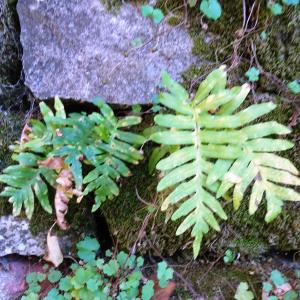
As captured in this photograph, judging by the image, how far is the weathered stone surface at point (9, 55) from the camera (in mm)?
2299

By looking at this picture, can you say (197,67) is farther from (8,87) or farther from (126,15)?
(8,87)

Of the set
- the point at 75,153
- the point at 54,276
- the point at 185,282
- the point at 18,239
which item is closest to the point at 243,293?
the point at 185,282

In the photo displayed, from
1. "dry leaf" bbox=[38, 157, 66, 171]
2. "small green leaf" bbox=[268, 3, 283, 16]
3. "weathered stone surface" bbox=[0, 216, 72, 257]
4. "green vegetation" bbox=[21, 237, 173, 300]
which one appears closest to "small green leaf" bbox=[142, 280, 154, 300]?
"green vegetation" bbox=[21, 237, 173, 300]

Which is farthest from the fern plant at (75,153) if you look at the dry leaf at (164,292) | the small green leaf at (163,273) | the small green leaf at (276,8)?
the small green leaf at (276,8)

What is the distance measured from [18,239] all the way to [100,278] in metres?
0.47

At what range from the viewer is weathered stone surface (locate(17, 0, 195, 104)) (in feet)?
7.11

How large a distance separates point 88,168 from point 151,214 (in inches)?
15.3

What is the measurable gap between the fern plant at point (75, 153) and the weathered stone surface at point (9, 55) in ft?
1.11

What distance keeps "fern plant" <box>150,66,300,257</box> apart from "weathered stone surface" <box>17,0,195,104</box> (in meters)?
0.32

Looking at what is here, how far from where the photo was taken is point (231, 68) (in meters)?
2.16

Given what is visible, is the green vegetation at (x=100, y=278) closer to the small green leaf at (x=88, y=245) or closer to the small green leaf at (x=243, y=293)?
the small green leaf at (x=88, y=245)

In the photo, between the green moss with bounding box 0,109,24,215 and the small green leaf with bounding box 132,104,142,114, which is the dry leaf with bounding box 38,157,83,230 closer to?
the green moss with bounding box 0,109,24,215

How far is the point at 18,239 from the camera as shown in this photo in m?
2.30

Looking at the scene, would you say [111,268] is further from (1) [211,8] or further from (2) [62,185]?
(1) [211,8]
